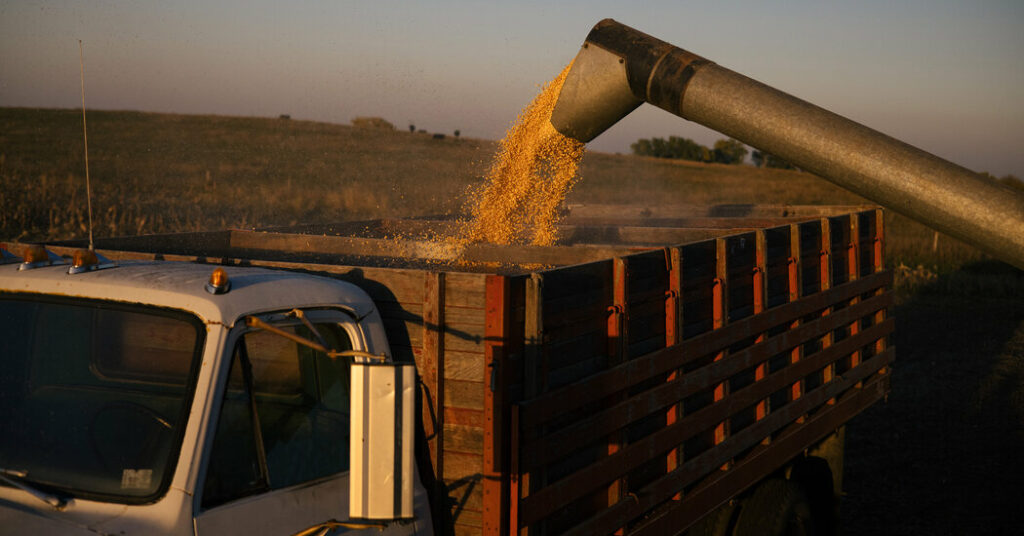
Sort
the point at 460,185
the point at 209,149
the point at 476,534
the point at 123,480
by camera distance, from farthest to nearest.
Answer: the point at 209,149, the point at 460,185, the point at 476,534, the point at 123,480

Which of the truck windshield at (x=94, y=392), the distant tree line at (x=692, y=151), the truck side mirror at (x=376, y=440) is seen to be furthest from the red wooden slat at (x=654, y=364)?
the distant tree line at (x=692, y=151)

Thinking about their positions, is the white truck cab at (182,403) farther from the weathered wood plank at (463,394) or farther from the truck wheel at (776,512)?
the truck wheel at (776,512)

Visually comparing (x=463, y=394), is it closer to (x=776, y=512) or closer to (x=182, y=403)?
(x=182, y=403)

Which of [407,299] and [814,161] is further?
[814,161]

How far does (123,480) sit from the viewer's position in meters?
2.27

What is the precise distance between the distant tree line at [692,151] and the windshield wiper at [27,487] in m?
71.6

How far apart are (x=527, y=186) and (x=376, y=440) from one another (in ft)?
11.9

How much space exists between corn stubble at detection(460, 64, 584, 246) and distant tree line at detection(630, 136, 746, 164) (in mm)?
67909

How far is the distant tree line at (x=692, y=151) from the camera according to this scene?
73.1 m

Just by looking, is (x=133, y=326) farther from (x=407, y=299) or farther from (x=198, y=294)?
(x=407, y=299)

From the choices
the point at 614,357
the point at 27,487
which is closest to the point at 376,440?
the point at 27,487

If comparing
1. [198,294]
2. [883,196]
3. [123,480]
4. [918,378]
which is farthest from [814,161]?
[918,378]

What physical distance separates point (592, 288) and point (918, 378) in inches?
385

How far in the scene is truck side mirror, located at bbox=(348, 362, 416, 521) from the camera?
6.84 ft
